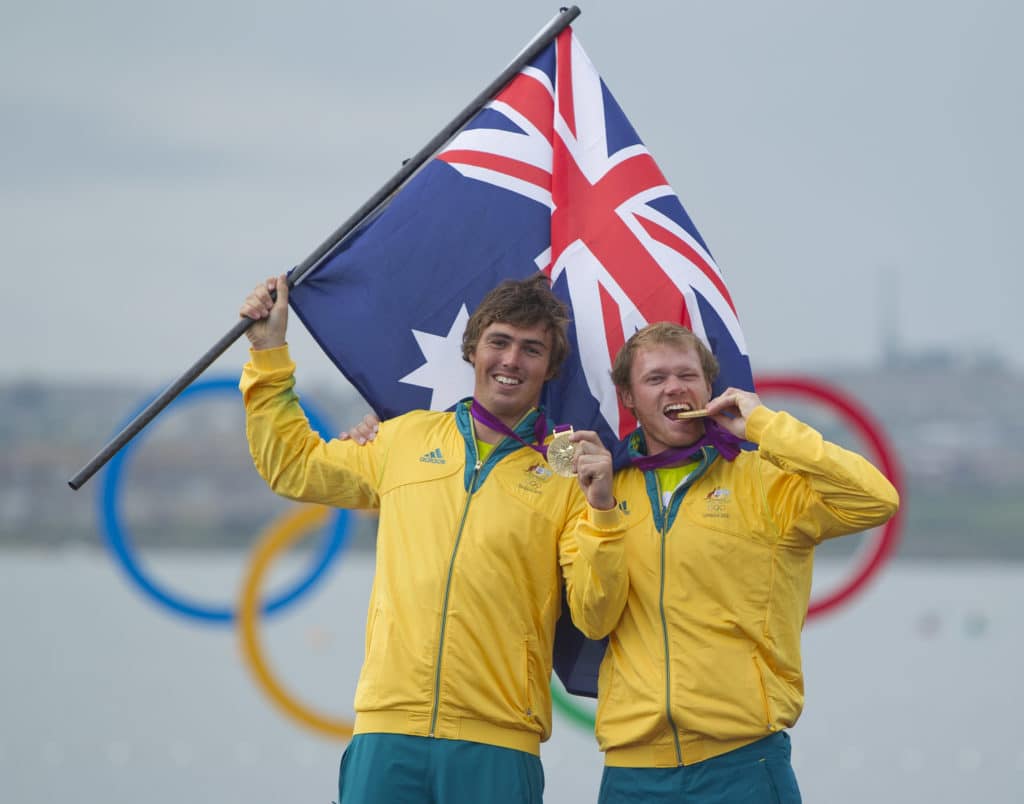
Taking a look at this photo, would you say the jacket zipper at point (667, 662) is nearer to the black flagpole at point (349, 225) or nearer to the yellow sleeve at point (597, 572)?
the yellow sleeve at point (597, 572)

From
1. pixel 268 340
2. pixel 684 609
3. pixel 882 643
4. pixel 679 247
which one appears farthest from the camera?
pixel 882 643

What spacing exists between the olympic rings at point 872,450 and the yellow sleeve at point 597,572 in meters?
3.38

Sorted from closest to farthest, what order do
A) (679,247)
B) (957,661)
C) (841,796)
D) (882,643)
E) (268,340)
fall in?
(268,340) < (679,247) < (841,796) < (957,661) < (882,643)

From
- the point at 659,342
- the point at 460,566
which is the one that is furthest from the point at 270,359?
the point at 659,342

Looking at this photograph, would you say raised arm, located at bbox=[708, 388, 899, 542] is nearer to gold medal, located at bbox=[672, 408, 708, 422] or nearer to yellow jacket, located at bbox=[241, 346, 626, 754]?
gold medal, located at bbox=[672, 408, 708, 422]

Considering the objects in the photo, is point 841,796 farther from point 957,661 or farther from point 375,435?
point 957,661

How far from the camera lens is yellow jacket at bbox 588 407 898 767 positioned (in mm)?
4180

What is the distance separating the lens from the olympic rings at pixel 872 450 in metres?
7.79

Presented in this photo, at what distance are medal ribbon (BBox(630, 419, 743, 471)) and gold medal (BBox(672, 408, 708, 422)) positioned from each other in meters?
0.06

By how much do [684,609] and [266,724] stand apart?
15.8 metres

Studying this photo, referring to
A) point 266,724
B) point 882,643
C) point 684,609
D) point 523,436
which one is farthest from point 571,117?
point 882,643

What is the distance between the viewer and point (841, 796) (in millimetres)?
13500

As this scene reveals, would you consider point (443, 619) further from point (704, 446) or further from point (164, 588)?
point (164, 588)

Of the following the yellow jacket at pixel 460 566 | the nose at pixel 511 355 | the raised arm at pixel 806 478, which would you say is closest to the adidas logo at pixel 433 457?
the yellow jacket at pixel 460 566
